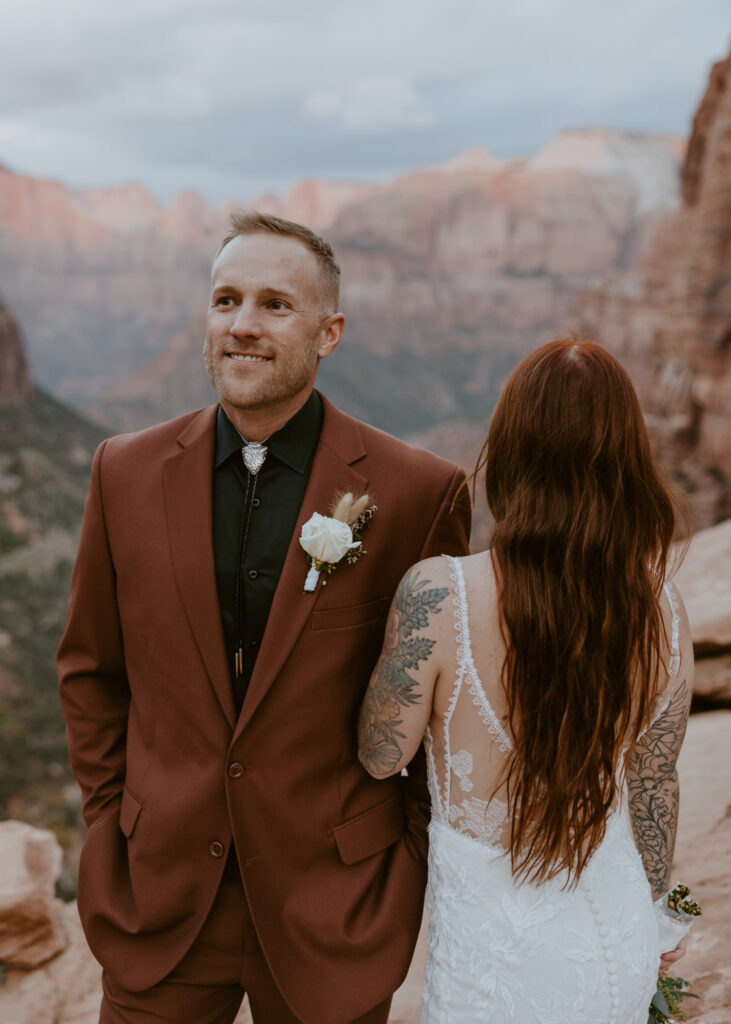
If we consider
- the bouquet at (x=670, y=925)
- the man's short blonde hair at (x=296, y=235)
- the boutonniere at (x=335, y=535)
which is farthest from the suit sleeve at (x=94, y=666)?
the bouquet at (x=670, y=925)

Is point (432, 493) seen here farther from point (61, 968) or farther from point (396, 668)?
point (61, 968)

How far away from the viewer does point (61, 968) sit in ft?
12.3

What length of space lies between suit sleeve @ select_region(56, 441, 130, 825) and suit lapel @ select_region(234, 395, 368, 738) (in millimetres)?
523

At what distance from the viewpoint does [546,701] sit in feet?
6.04

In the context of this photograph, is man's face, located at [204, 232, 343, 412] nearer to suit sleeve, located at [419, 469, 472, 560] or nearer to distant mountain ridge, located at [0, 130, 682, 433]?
suit sleeve, located at [419, 469, 472, 560]

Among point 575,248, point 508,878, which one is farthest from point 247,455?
point 575,248

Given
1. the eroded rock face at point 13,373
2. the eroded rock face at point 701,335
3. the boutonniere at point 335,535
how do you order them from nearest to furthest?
1. the boutonniere at point 335,535
2. the eroded rock face at point 701,335
3. the eroded rock face at point 13,373

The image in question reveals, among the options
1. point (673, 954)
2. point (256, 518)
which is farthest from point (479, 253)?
point (673, 954)

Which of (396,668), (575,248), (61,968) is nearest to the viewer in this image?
(396,668)

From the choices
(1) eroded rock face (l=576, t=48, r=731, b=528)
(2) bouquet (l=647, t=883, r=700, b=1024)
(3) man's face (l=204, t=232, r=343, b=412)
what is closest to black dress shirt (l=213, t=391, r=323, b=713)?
(3) man's face (l=204, t=232, r=343, b=412)

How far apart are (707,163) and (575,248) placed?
357ft

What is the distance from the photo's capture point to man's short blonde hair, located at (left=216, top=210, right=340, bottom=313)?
226 cm

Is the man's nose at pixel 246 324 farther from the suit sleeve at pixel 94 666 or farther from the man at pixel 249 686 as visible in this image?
the suit sleeve at pixel 94 666

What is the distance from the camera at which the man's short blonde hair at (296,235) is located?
2262 mm
